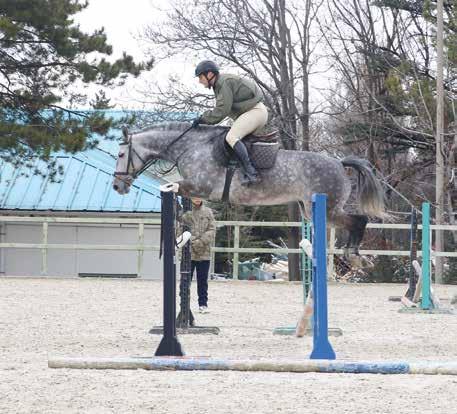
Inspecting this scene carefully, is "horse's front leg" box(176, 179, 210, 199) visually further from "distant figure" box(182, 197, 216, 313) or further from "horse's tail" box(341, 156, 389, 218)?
"distant figure" box(182, 197, 216, 313)

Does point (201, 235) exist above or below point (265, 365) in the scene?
above

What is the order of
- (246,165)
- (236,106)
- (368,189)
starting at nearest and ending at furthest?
(246,165) → (236,106) → (368,189)

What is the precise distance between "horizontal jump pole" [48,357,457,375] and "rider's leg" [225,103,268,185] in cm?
215

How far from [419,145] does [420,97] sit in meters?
3.59

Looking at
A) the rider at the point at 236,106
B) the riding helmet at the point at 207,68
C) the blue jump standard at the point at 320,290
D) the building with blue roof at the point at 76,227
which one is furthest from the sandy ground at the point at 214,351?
the building with blue roof at the point at 76,227

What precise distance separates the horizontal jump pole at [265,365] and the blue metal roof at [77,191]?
72.5 ft

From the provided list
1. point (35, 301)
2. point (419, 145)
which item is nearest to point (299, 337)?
point (35, 301)

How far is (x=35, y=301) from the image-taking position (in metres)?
15.3

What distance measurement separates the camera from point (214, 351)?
29.9 ft

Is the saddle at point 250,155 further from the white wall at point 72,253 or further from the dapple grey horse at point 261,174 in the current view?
the white wall at point 72,253

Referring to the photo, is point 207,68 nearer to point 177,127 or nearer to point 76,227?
point 177,127

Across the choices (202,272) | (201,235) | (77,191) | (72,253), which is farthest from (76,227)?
(201,235)

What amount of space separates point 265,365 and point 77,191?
2422 centimetres

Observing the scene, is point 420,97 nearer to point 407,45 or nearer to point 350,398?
point 407,45
